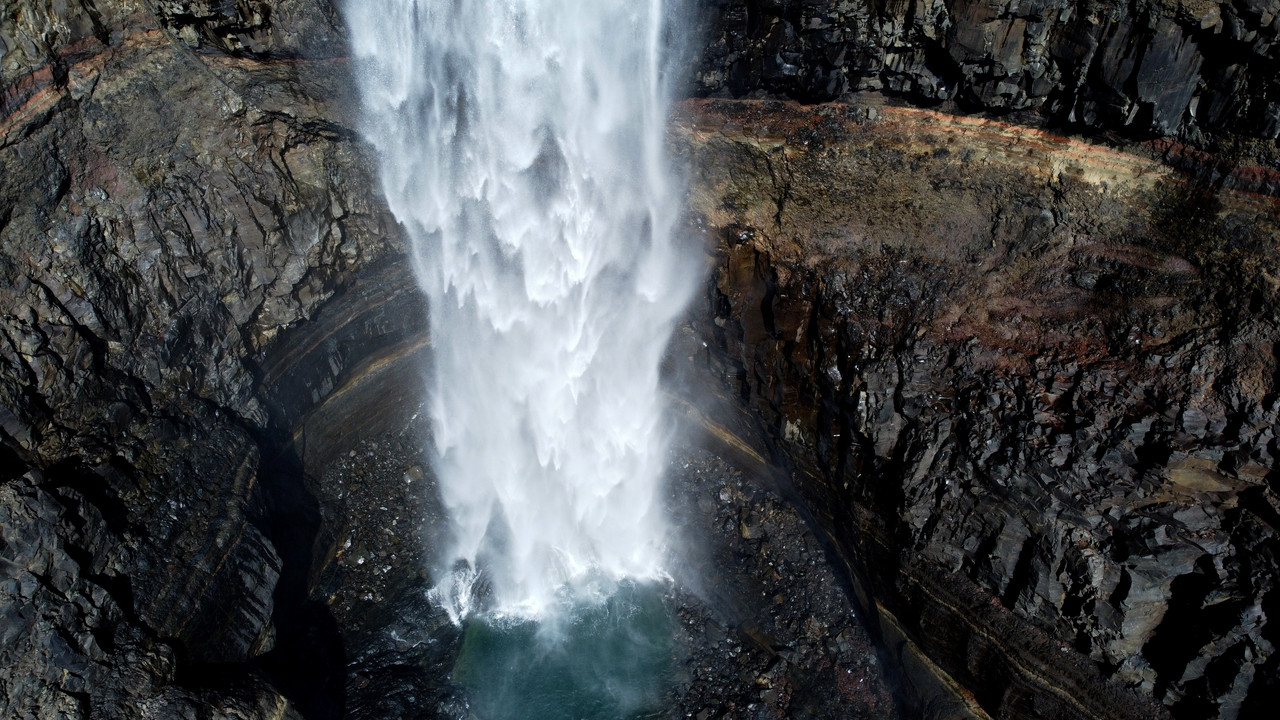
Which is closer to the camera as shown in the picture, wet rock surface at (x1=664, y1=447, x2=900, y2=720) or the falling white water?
wet rock surface at (x1=664, y1=447, x2=900, y2=720)

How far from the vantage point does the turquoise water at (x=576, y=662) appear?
47.8 feet

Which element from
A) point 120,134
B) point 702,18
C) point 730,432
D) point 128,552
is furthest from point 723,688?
point 120,134

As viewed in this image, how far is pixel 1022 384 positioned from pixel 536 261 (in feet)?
34.2

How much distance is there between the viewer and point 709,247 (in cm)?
1672

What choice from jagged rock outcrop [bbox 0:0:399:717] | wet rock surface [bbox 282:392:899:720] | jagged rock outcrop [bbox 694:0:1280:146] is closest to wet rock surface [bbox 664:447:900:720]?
wet rock surface [bbox 282:392:899:720]

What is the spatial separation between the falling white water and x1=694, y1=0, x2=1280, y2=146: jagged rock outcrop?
223cm

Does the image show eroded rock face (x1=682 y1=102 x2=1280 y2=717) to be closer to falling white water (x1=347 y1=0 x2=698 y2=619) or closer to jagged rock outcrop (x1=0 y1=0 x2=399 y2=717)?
falling white water (x1=347 y1=0 x2=698 y2=619)

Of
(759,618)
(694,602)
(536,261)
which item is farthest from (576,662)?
(536,261)

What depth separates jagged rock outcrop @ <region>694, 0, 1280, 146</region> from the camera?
11281 mm

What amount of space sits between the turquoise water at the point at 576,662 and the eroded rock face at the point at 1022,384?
4428 millimetres

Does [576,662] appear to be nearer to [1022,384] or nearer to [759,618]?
[759,618]

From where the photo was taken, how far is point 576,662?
15.4m

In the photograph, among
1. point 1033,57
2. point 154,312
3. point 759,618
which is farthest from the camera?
point 759,618

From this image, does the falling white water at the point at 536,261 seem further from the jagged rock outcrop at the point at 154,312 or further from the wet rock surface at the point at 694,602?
the jagged rock outcrop at the point at 154,312
